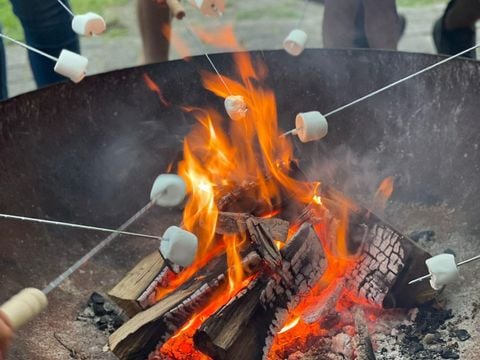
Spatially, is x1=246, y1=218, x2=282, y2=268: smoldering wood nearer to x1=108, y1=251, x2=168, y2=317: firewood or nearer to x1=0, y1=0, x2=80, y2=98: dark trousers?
x1=108, y1=251, x2=168, y2=317: firewood

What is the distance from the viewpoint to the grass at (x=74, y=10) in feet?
15.9

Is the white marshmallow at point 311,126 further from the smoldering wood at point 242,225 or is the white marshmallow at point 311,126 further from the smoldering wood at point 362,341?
the smoldering wood at point 362,341

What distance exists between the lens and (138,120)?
101 inches

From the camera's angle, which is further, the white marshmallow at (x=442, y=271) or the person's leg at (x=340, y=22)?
the person's leg at (x=340, y=22)

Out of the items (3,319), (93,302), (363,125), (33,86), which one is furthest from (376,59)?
(33,86)

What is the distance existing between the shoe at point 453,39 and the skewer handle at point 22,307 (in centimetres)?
272

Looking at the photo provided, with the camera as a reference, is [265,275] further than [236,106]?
No

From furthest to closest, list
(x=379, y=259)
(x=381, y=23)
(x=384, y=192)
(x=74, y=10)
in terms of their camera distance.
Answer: (x=74, y=10) → (x=381, y=23) → (x=384, y=192) → (x=379, y=259)

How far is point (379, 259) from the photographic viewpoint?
6.51ft

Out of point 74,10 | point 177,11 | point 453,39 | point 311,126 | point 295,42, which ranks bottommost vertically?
point 453,39

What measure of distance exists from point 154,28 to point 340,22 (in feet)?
3.20

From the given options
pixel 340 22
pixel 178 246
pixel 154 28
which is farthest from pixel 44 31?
pixel 178 246

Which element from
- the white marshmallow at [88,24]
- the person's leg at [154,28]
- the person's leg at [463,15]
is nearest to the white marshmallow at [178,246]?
the white marshmallow at [88,24]

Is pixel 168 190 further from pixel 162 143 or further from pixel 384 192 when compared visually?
pixel 384 192
